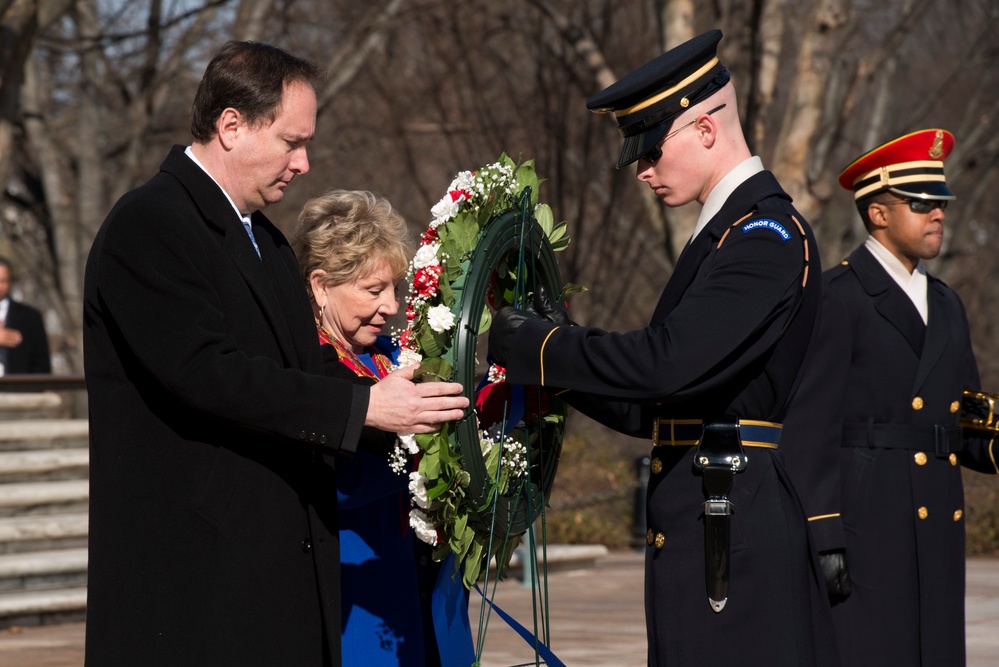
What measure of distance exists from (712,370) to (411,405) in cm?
71

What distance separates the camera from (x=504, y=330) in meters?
3.55

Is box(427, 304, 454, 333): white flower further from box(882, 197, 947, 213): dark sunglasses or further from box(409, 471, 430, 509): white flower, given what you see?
box(882, 197, 947, 213): dark sunglasses

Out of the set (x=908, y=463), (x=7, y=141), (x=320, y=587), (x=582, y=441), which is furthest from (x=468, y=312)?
(x=582, y=441)

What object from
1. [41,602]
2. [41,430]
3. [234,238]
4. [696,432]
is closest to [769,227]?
[696,432]

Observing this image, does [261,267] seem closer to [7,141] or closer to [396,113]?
[7,141]

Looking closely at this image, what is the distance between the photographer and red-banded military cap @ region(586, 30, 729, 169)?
3.48 meters

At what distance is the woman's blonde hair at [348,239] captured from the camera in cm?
409

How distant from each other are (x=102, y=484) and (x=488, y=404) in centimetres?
113

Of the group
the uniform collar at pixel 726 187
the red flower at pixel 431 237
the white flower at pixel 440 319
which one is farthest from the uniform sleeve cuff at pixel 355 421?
the uniform collar at pixel 726 187

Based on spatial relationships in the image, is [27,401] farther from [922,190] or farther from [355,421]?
[355,421]

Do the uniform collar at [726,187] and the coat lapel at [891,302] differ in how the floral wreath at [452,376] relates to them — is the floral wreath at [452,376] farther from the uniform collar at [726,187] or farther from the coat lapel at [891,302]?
the coat lapel at [891,302]

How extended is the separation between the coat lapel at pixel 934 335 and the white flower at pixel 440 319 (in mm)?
2300

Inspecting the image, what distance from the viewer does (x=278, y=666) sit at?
317 cm

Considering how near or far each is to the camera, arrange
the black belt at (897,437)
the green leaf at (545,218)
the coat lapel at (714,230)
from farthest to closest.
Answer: the black belt at (897,437) < the green leaf at (545,218) < the coat lapel at (714,230)
